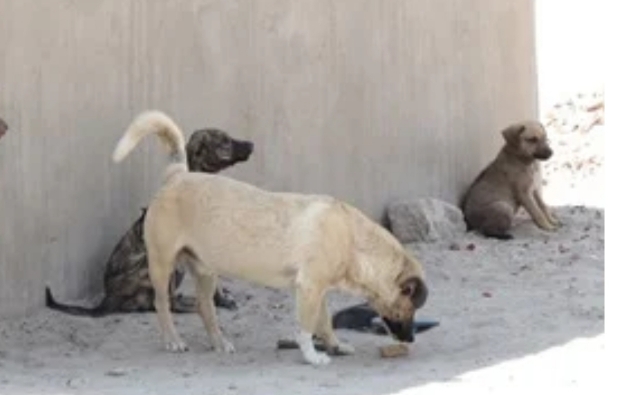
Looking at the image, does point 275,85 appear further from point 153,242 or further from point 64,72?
A: point 153,242

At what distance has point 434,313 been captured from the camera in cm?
884

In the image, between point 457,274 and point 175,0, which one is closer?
point 175,0

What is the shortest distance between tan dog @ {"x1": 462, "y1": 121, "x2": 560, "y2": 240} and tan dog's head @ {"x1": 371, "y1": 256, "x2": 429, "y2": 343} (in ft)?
16.3

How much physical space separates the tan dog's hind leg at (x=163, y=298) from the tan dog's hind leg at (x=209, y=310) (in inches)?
6.2

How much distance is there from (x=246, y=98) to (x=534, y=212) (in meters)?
3.39

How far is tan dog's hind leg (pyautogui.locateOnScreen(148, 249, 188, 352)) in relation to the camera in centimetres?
771

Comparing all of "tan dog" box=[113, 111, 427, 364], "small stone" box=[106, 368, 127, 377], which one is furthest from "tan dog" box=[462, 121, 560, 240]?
"small stone" box=[106, 368, 127, 377]

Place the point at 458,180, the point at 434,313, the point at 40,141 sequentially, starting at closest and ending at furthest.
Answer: the point at 40,141, the point at 434,313, the point at 458,180

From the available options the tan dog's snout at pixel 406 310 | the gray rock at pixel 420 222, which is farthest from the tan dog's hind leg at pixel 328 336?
the gray rock at pixel 420 222

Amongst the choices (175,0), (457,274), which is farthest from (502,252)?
(175,0)

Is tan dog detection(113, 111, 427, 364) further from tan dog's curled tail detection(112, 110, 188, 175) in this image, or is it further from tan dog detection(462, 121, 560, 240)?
tan dog detection(462, 121, 560, 240)

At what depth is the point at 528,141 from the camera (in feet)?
41.6

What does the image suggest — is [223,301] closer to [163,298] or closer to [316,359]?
[163,298]

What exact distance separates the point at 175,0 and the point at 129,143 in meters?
2.12
